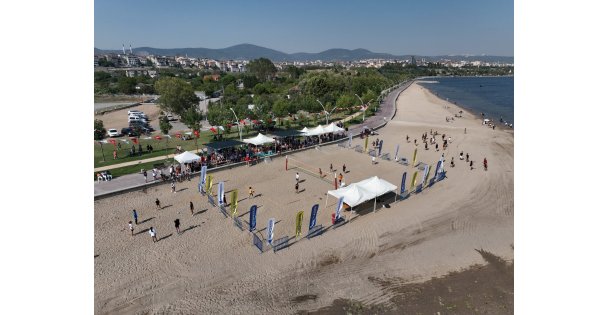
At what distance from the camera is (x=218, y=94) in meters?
81.7

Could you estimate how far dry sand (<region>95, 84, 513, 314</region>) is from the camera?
11.4m

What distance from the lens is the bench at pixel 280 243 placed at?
45.4 ft

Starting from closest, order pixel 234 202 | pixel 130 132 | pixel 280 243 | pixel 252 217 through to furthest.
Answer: pixel 280 243
pixel 252 217
pixel 234 202
pixel 130 132

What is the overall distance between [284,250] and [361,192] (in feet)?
16.6

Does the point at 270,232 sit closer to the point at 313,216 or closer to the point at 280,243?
the point at 280,243

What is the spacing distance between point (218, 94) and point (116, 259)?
Answer: 72148mm

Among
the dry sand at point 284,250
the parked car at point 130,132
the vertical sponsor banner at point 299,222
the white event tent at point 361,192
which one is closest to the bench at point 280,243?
the dry sand at point 284,250

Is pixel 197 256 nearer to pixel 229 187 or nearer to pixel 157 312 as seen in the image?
pixel 157 312

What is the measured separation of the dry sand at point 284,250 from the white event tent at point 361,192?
0.94 m

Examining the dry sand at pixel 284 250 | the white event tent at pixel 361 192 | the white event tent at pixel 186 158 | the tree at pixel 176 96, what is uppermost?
the tree at pixel 176 96

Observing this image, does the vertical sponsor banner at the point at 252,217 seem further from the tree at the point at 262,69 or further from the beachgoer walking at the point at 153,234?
the tree at the point at 262,69

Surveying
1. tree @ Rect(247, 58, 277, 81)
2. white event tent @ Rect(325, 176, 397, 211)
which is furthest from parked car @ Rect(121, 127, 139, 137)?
tree @ Rect(247, 58, 277, 81)

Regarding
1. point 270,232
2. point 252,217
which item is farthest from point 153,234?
Answer: point 270,232

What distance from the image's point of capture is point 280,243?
46.2ft
